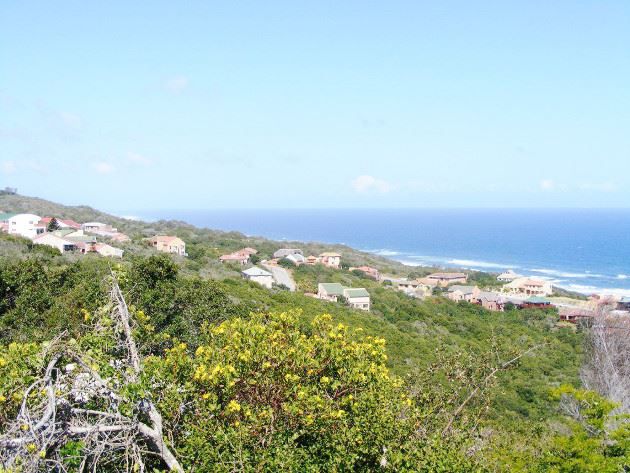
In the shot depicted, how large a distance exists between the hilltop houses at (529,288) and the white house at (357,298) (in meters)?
23.8

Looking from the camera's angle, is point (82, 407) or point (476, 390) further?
point (476, 390)

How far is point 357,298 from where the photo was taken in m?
44.2

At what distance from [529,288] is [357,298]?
2691 centimetres

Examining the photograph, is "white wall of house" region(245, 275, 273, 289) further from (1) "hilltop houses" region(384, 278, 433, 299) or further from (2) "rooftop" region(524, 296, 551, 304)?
(2) "rooftop" region(524, 296, 551, 304)

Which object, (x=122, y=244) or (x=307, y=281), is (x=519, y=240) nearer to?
(x=307, y=281)

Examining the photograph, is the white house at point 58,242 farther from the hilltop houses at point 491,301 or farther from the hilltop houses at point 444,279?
the hilltop houses at point 444,279

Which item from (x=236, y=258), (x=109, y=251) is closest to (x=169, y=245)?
(x=236, y=258)

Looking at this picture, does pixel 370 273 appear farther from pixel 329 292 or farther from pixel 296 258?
pixel 329 292

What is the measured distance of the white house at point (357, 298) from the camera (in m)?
43.6

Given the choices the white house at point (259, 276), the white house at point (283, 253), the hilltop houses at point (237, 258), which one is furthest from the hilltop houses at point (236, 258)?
the white house at point (283, 253)

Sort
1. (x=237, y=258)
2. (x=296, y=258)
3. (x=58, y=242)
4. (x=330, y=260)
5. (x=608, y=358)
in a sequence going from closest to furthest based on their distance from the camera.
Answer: (x=608, y=358)
(x=58, y=242)
(x=237, y=258)
(x=296, y=258)
(x=330, y=260)

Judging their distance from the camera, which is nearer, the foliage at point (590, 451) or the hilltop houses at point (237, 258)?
the foliage at point (590, 451)

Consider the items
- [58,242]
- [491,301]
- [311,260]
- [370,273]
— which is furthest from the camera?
[311,260]

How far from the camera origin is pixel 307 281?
53.5m
